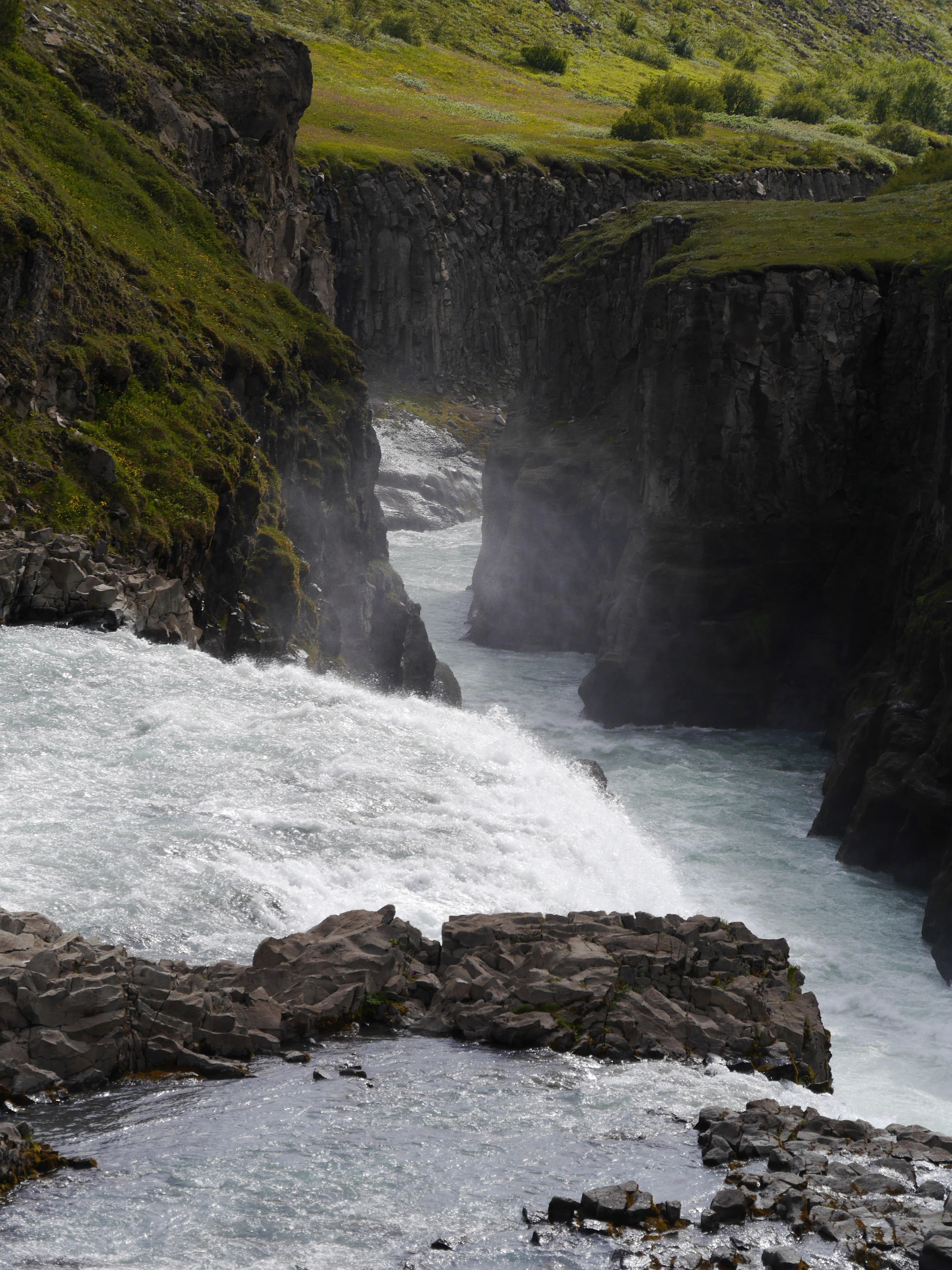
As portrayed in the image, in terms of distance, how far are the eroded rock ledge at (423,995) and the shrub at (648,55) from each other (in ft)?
628

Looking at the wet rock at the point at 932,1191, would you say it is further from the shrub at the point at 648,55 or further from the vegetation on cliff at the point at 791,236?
the shrub at the point at 648,55

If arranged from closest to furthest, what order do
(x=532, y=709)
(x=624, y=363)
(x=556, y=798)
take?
(x=556, y=798) < (x=532, y=709) < (x=624, y=363)

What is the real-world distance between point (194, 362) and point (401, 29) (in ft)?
469

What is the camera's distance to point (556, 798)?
31.4m

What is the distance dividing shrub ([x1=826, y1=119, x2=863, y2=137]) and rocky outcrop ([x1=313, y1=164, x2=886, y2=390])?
37.0 m

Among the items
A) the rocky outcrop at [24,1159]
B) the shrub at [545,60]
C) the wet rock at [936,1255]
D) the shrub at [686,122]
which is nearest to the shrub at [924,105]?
the shrub at [686,122]

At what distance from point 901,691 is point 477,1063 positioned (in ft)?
99.7

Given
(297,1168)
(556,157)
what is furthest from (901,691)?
(556,157)

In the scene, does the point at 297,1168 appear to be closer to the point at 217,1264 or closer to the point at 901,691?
the point at 217,1264

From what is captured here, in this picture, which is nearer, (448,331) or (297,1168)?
(297,1168)

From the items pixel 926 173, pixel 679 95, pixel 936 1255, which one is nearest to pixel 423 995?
pixel 936 1255

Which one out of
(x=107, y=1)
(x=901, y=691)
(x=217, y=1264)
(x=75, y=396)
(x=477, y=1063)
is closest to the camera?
(x=217, y=1264)

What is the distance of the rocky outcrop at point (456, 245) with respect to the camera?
4414 inches

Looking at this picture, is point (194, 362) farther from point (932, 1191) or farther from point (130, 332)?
point (932, 1191)
